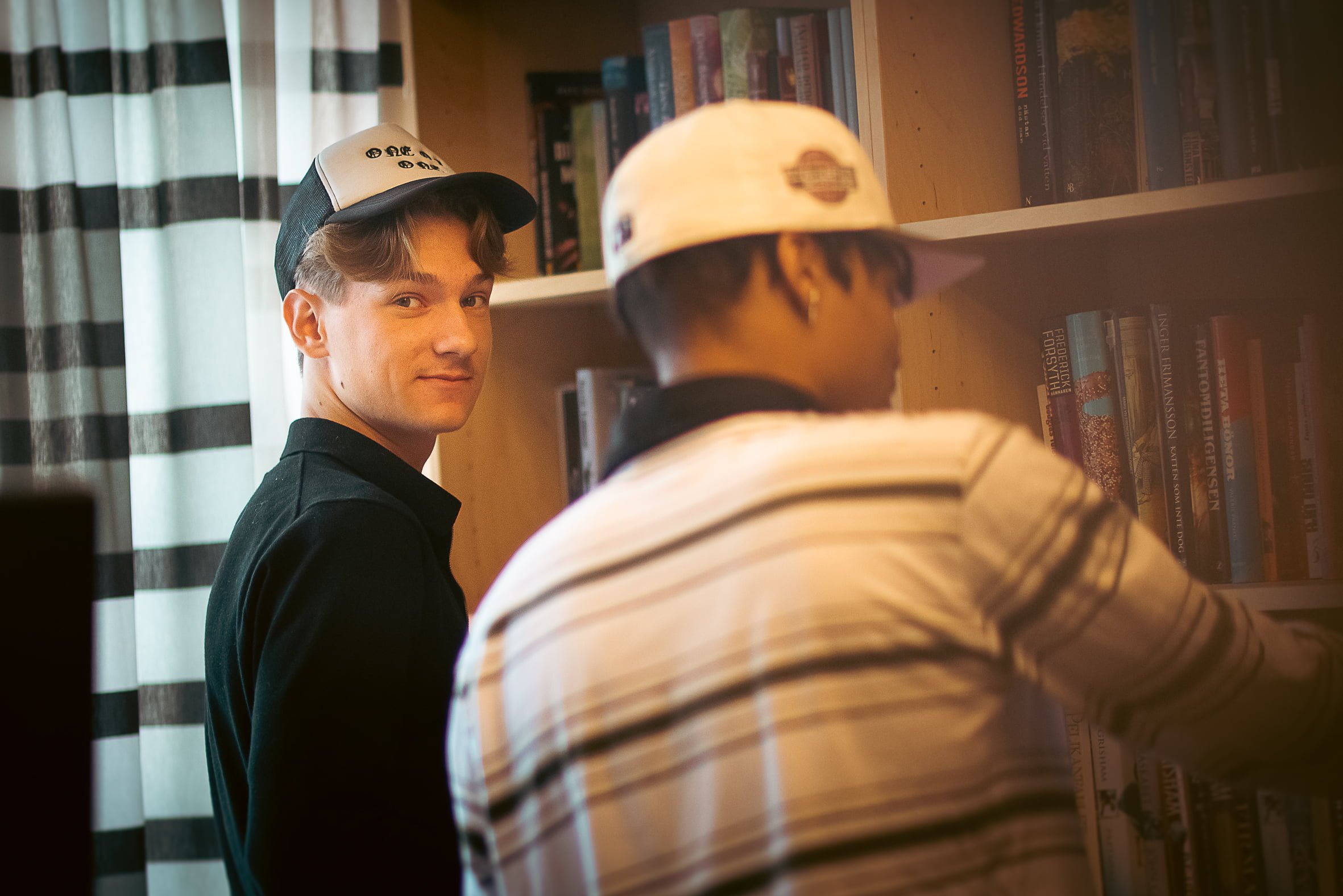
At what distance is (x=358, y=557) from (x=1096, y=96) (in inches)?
37.1

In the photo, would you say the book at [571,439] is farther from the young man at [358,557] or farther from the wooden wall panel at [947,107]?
the wooden wall panel at [947,107]

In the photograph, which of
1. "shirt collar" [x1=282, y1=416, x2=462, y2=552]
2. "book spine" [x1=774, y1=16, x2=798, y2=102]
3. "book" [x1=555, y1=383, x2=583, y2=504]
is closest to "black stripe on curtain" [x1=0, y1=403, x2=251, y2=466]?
"book" [x1=555, y1=383, x2=583, y2=504]

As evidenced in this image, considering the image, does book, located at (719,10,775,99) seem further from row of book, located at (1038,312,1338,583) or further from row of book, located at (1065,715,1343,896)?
row of book, located at (1065,715,1343,896)

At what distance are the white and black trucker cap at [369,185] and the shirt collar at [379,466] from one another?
199mm

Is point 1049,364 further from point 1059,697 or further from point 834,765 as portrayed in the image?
point 834,765

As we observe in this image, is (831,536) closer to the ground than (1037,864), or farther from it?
farther from it

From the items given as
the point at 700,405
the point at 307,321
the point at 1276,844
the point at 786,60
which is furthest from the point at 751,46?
the point at 1276,844

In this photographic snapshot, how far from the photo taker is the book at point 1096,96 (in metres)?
1.22

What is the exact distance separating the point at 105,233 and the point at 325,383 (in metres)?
0.74

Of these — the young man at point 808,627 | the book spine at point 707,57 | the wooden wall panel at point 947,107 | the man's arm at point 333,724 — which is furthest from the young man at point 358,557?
the wooden wall panel at point 947,107

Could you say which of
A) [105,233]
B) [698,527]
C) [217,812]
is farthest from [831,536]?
Answer: [105,233]

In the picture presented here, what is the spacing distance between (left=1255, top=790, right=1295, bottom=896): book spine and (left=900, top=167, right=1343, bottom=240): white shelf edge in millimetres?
624

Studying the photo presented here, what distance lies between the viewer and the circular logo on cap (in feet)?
2.31

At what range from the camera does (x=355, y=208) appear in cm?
116
